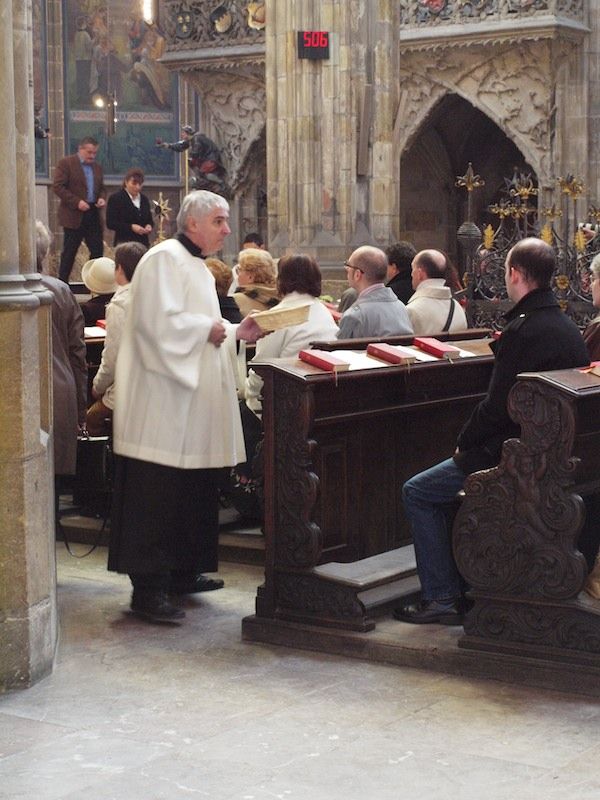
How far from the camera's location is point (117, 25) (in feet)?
80.9

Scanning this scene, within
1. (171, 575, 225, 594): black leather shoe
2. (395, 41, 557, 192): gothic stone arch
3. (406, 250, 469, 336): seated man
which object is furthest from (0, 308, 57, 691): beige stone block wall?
(395, 41, 557, 192): gothic stone arch

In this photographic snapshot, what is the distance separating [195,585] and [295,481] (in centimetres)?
105

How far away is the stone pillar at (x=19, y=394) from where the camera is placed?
538 cm

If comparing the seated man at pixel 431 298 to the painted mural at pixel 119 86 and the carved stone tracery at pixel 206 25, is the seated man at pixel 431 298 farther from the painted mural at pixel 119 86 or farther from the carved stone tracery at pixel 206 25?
the painted mural at pixel 119 86

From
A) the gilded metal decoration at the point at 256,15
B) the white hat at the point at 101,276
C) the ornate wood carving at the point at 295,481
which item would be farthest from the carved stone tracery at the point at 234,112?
the ornate wood carving at the point at 295,481

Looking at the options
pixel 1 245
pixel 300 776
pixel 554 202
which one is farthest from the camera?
pixel 554 202

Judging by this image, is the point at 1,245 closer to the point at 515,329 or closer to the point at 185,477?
the point at 185,477

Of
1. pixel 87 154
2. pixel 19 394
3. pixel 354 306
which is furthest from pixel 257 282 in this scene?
pixel 87 154

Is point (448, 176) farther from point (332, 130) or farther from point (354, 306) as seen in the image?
point (354, 306)

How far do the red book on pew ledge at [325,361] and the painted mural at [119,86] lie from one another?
60.5 ft

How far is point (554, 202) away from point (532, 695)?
15.4 meters

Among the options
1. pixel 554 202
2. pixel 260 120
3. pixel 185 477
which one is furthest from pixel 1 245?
pixel 260 120

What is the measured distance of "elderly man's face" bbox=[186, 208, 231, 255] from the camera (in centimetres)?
645

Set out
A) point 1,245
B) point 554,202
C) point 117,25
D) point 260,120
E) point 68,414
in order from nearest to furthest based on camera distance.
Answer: point 1,245
point 68,414
point 554,202
point 260,120
point 117,25
